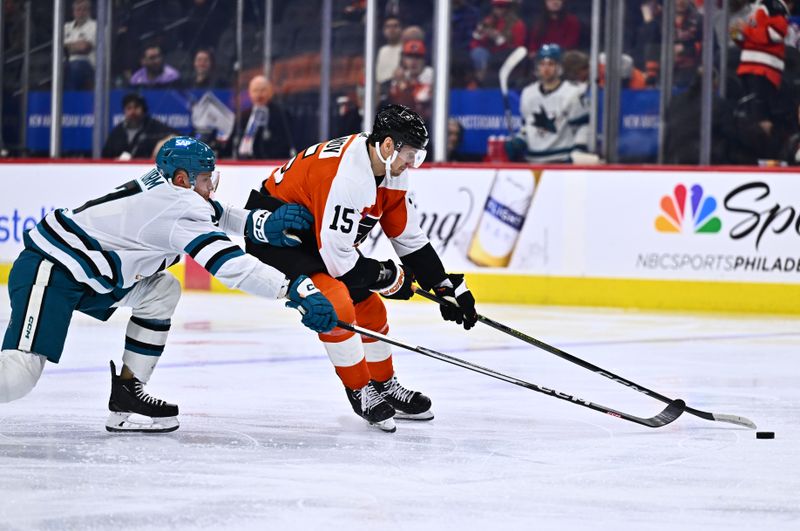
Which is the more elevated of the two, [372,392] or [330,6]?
[330,6]

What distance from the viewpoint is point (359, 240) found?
3984 mm

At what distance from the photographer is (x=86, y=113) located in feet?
33.8

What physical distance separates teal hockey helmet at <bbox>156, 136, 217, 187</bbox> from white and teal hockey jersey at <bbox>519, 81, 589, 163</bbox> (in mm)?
5490

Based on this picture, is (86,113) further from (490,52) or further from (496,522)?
(496,522)

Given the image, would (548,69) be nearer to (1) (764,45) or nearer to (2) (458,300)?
(1) (764,45)

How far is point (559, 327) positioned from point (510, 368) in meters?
1.82

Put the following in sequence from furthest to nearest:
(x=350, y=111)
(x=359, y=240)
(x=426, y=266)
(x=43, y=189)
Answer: (x=43, y=189), (x=350, y=111), (x=426, y=266), (x=359, y=240)

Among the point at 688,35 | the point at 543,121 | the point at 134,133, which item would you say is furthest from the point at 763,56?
the point at 134,133

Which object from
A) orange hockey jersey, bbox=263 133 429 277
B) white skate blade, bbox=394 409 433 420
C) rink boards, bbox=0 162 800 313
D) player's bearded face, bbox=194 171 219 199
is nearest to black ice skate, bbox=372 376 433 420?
white skate blade, bbox=394 409 433 420

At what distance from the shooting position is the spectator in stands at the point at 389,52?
366 inches

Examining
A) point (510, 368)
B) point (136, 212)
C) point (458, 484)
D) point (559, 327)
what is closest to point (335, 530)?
point (458, 484)

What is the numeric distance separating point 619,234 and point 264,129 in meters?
2.76

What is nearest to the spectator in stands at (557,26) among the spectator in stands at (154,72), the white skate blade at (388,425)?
the spectator in stands at (154,72)

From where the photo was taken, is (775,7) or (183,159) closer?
(183,159)
